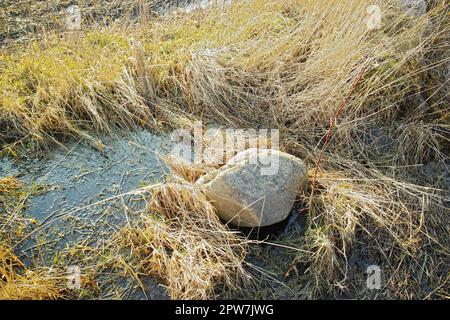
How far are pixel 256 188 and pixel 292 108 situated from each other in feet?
3.97

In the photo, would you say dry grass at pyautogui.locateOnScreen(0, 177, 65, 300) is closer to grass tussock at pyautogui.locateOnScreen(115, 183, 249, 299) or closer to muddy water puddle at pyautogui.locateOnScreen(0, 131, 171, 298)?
muddy water puddle at pyautogui.locateOnScreen(0, 131, 171, 298)

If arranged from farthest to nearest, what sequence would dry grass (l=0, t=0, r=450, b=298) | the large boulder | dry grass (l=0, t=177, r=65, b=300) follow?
the large boulder → dry grass (l=0, t=0, r=450, b=298) → dry grass (l=0, t=177, r=65, b=300)

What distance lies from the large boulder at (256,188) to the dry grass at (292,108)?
0.40ft

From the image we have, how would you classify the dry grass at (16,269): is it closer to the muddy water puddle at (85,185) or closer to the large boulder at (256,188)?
the muddy water puddle at (85,185)

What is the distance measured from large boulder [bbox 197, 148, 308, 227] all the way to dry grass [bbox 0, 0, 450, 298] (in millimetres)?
121

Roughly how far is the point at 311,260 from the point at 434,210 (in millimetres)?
1018

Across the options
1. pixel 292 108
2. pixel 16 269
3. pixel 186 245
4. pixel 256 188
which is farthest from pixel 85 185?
pixel 292 108

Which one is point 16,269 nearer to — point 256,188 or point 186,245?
point 186,245

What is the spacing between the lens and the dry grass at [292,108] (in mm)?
2811

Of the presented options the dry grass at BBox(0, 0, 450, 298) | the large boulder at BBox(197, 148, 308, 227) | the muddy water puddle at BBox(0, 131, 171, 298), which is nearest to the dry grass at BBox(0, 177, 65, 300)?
the muddy water puddle at BBox(0, 131, 171, 298)

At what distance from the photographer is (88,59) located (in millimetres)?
4184

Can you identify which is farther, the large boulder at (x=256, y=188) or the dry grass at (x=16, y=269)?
the large boulder at (x=256, y=188)

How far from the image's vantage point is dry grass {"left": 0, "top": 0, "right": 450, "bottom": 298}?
281 centimetres

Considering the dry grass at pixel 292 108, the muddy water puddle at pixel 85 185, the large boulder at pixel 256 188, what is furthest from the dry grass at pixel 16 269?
the large boulder at pixel 256 188
